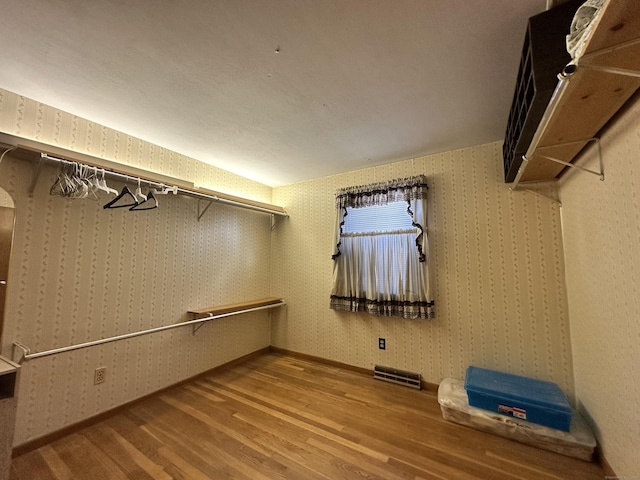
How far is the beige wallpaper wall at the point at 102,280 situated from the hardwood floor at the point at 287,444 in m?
0.28

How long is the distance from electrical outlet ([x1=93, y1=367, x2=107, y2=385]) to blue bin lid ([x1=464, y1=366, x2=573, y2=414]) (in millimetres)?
2822

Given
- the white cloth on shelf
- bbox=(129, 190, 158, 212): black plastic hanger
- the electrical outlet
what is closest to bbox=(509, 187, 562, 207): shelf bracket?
the white cloth on shelf

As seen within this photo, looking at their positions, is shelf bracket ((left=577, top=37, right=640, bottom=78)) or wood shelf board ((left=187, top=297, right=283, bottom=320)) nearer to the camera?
shelf bracket ((left=577, top=37, right=640, bottom=78))

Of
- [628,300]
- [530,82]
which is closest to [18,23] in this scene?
[530,82]

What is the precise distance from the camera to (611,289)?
134cm

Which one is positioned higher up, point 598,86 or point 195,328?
point 598,86

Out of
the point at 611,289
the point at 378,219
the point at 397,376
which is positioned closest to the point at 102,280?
the point at 378,219

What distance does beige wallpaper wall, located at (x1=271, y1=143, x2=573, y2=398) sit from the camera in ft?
6.64

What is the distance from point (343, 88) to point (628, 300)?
186 cm

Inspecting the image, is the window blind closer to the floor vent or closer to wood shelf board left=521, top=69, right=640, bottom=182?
wood shelf board left=521, top=69, right=640, bottom=182

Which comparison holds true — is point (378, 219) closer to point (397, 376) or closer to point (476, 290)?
point (476, 290)

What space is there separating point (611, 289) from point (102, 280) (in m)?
3.37

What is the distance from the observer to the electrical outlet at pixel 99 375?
1.94m

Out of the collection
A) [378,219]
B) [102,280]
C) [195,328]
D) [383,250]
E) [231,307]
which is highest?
[378,219]
